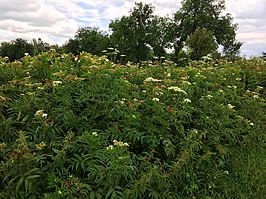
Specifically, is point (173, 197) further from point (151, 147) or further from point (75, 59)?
point (75, 59)

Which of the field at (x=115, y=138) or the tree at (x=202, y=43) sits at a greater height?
the tree at (x=202, y=43)

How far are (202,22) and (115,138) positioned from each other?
110 ft

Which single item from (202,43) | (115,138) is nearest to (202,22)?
(202,43)

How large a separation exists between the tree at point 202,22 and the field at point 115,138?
31720mm

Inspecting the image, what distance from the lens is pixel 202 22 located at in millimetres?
34625

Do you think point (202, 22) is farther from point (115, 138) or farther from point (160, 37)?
point (115, 138)

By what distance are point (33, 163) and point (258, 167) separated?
2.66 meters

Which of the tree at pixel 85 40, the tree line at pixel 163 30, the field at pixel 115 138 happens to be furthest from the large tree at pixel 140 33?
the field at pixel 115 138

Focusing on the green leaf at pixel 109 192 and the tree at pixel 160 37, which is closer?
the green leaf at pixel 109 192

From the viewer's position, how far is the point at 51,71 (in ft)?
12.5

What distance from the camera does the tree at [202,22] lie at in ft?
115

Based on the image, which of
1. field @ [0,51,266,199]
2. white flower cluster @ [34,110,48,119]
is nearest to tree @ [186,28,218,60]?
field @ [0,51,266,199]

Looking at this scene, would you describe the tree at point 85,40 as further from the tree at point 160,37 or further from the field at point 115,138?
the field at point 115,138

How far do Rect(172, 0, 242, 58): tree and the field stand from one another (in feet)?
104
